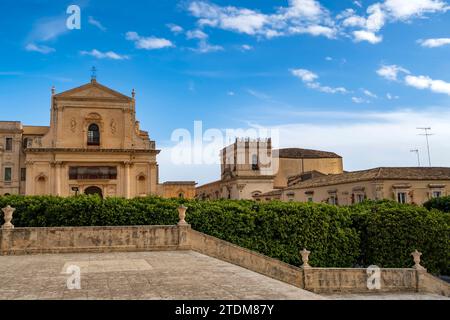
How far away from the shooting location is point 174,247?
16.2 m

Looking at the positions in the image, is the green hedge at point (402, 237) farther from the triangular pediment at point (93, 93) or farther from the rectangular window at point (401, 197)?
the triangular pediment at point (93, 93)

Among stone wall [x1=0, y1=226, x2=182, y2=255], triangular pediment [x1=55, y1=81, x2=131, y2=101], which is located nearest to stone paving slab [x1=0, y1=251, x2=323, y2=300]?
stone wall [x1=0, y1=226, x2=182, y2=255]

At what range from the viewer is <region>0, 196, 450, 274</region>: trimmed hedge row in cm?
1848

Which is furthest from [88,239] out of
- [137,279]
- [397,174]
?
[397,174]

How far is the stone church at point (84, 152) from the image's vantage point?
3994 centimetres

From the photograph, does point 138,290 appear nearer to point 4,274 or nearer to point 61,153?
point 4,274

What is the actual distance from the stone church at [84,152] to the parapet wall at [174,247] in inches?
987

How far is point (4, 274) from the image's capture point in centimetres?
1082

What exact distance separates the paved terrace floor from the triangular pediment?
2925 centimetres

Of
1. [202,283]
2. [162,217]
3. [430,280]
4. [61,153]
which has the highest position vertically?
[61,153]

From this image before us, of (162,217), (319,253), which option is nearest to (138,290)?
(162,217)

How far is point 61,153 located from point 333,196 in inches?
961
